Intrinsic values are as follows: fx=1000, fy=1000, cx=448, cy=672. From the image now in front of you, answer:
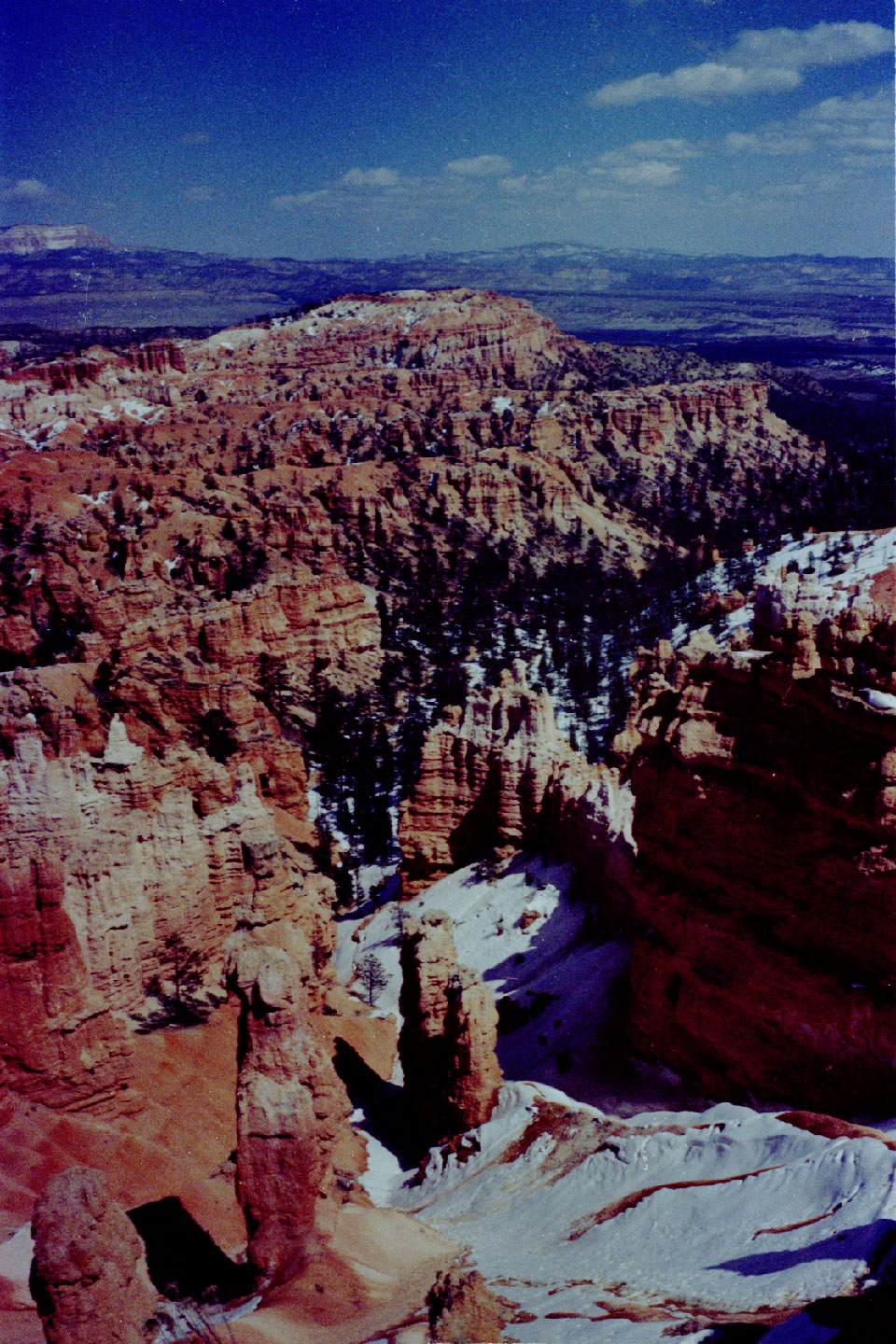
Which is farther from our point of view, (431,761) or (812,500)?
(812,500)

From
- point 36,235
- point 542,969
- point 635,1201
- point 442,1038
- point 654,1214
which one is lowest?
point 542,969

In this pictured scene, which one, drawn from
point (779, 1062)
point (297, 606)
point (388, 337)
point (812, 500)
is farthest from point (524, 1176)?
point (388, 337)

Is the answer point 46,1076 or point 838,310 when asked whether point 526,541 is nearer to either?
point 46,1076

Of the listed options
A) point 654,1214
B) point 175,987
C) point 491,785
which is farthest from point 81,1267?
point 491,785

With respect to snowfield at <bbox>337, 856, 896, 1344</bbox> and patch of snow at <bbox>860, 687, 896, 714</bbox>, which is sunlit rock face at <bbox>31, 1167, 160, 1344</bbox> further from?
patch of snow at <bbox>860, 687, 896, 714</bbox>

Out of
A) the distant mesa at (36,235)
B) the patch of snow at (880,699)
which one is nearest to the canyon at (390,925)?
the patch of snow at (880,699)

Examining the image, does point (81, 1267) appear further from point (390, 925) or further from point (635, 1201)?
point (390, 925)
